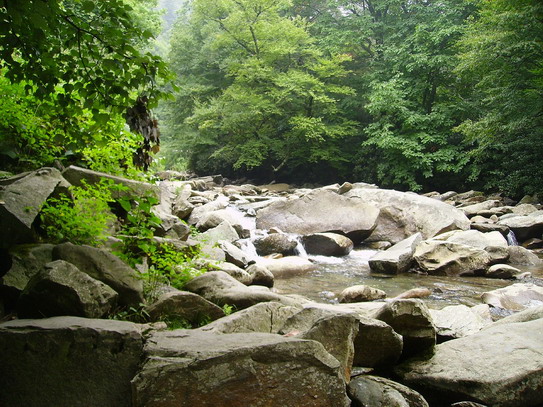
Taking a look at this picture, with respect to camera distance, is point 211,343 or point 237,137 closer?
point 211,343

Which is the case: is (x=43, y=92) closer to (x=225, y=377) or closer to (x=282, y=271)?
(x=225, y=377)

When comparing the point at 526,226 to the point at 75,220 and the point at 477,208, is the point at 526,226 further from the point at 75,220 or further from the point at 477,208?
the point at 75,220

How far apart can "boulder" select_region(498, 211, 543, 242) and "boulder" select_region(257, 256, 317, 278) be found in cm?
642

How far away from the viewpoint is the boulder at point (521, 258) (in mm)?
8945

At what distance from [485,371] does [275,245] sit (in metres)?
7.07

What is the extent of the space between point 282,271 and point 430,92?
18270mm

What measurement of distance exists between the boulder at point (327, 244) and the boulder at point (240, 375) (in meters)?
7.91

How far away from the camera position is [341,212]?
436 inches

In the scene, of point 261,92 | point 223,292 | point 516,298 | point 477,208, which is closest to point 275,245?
point 516,298

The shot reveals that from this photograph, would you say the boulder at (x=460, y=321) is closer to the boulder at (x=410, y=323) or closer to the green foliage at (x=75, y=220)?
the boulder at (x=410, y=323)

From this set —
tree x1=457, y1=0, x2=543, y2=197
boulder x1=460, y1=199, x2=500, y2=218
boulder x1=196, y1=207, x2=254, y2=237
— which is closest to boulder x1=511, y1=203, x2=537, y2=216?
boulder x1=460, y1=199, x2=500, y2=218

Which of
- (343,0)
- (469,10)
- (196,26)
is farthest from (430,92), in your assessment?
(196,26)

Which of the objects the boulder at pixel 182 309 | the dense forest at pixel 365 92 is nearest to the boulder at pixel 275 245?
the dense forest at pixel 365 92

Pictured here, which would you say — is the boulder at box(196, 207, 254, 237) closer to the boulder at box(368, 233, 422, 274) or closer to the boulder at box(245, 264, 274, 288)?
the boulder at box(245, 264, 274, 288)
